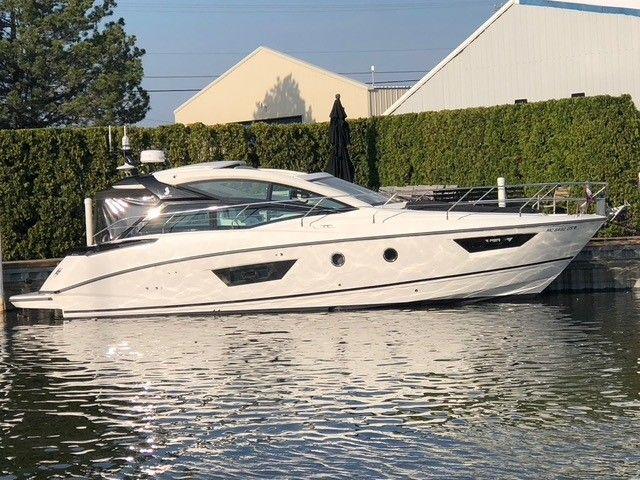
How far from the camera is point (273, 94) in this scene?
151ft

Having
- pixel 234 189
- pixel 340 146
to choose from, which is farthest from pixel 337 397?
pixel 340 146

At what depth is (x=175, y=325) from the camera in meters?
18.0

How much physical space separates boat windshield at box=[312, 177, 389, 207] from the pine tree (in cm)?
2111

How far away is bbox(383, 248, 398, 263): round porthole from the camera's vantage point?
59.0ft

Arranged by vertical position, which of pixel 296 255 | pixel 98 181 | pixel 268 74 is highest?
pixel 268 74

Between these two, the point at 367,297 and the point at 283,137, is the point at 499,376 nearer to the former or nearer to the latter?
the point at 367,297

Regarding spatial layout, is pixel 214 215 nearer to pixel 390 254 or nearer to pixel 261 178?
pixel 261 178

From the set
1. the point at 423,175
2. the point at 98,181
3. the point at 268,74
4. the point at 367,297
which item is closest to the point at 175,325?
the point at 367,297

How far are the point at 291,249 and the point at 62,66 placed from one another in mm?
23414

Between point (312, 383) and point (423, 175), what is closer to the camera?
point (312, 383)

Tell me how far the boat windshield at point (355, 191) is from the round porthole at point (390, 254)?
95 centimetres

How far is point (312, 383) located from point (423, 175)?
14128 mm

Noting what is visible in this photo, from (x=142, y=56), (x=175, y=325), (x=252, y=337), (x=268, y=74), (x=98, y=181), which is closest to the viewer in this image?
(x=252, y=337)

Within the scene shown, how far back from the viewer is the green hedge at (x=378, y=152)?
22844 millimetres
